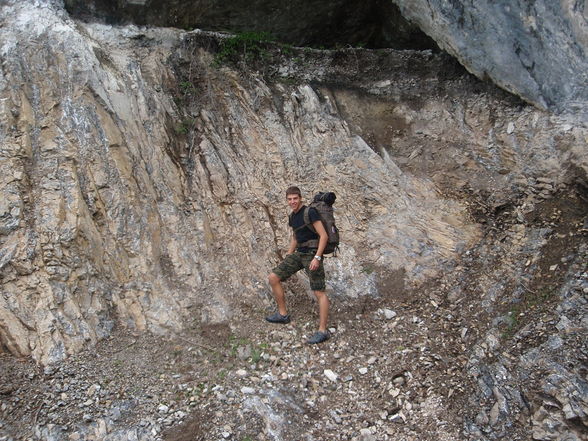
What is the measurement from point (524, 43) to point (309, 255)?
158 inches

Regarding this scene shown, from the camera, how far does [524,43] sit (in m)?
6.85

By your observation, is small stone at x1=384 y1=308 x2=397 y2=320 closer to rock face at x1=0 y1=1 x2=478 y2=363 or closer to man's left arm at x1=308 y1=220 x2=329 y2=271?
rock face at x1=0 y1=1 x2=478 y2=363

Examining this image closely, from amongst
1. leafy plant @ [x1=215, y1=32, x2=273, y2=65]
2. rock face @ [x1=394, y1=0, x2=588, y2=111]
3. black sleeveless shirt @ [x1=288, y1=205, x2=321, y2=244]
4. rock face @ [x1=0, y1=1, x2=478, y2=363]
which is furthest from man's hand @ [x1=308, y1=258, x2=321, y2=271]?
Answer: leafy plant @ [x1=215, y1=32, x2=273, y2=65]

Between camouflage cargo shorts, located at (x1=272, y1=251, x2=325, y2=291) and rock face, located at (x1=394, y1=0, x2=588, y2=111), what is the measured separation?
3.74 metres

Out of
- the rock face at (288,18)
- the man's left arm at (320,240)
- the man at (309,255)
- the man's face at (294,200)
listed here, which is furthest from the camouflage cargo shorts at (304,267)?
the rock face at (288,18)

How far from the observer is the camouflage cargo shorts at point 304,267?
605cm

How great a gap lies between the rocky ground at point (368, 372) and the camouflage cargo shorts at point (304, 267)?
637 mm

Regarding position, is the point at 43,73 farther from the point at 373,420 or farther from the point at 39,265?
the point at 373,420

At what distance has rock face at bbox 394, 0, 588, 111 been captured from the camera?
6.58 metres

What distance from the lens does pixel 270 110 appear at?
26.5ft

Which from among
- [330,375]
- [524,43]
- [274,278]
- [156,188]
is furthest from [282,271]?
[524,43]

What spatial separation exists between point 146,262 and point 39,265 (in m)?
1.22

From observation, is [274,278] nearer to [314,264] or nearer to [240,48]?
[314,264]

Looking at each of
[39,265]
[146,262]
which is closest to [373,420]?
[146,262]
